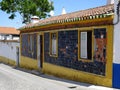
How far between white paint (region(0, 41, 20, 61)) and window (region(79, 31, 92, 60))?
1313cm

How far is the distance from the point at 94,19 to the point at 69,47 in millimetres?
3151

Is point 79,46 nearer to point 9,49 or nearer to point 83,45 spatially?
point 83,45

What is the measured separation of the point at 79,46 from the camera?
15.2m

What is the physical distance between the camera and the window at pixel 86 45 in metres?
14.4

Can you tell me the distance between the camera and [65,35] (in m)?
16.7

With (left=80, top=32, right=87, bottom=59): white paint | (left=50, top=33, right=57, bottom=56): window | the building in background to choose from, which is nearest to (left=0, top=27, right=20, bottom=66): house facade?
(left=50, top=33, right=57, bottom=56): window

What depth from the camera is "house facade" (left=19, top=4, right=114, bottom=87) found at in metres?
13.0

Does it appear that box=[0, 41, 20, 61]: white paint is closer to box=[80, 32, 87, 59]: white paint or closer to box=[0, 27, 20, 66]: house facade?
box=[0, 27, 20, 66]: house facade

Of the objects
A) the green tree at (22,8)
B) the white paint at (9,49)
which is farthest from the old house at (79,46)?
the green tree at (22,8)

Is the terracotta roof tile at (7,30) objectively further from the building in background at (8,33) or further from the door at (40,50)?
the door at (40,50)

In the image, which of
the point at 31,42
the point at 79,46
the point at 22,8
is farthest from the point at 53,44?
the point at 22,8

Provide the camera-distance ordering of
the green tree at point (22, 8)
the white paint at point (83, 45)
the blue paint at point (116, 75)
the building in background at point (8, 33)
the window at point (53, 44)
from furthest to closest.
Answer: the building in background at point (8, 33) → the green tree at point (22, 8) → the window at point (53, 44) → the white paint at point (83, 45) → the blue paint at point (116, 75)

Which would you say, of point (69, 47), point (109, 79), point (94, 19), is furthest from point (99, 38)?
point (69, 47)

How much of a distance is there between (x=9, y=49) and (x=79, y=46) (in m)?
16.3
